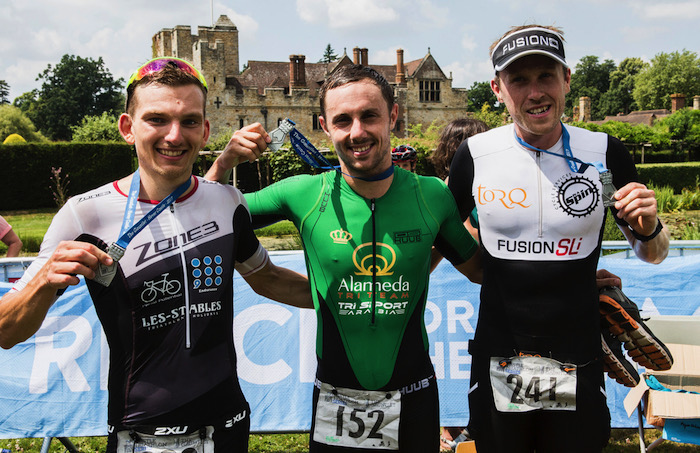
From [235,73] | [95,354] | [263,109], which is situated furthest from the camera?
[235,73]

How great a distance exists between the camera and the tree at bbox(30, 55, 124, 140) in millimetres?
77750

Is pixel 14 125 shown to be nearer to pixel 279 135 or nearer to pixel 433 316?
pixel 433 316

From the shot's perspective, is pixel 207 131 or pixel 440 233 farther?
pixel 440 233

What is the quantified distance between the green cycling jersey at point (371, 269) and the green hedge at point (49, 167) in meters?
26.6

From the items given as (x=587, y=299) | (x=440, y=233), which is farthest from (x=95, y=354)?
(x=587, y=299)

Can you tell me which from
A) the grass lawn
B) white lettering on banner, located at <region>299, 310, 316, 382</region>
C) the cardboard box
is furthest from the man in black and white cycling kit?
the cardboard box

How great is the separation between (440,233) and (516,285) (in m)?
0.43

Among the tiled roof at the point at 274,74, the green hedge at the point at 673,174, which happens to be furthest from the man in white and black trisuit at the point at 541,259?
the tiled roof at the point at 274,74

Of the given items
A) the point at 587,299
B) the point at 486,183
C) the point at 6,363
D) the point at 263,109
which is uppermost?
the point at 263,109

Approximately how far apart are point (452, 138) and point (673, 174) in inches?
1269

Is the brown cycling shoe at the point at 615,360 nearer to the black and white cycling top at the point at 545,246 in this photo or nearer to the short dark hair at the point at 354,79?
the black and white cycling top at the point at 545,246

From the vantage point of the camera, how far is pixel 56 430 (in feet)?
14.6

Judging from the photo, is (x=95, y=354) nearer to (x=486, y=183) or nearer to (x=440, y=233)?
(x=440, y=233)

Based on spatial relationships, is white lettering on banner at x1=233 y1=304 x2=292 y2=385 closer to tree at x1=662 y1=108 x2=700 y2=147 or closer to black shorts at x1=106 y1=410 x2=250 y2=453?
black shorts at x1=106 y1=410 x2=250 y2=453
